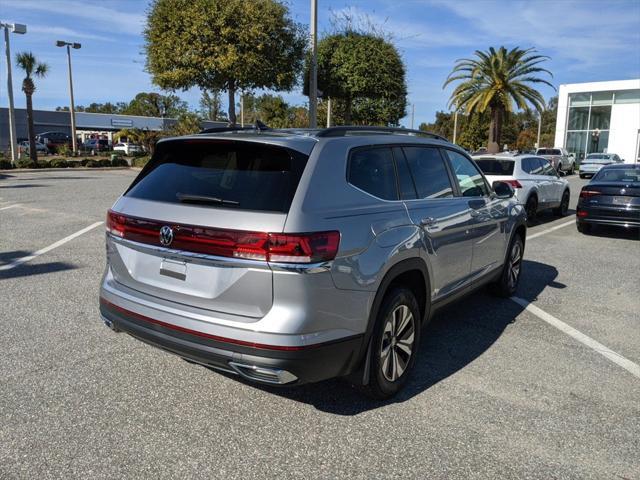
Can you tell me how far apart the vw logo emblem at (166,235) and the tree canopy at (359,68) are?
56.1 ft

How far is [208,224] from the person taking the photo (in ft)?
9.66

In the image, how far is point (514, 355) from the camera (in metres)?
4.39

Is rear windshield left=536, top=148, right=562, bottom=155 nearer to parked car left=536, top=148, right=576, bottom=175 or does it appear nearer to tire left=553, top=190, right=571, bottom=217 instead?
parked car left=536, top=148, right=576, bottom=175

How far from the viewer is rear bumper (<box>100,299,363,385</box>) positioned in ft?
9.20

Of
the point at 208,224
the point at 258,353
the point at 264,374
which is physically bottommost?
the point at 264,374

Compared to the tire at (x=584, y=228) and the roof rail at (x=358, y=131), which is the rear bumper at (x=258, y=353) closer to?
the roof rail at (x=358, y=131)

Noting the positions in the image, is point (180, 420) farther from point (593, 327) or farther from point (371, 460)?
point (593, 327)

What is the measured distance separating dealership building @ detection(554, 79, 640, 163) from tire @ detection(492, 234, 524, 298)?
141 feet

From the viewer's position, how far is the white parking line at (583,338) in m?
4.27

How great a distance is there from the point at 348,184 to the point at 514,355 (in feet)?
7.40

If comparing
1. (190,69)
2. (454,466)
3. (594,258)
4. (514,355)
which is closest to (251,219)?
(454,466)

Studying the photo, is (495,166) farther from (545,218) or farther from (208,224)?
(208,224)

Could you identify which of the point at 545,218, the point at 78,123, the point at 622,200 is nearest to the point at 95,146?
the point at 78,123

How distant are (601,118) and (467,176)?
4842 centimetres
